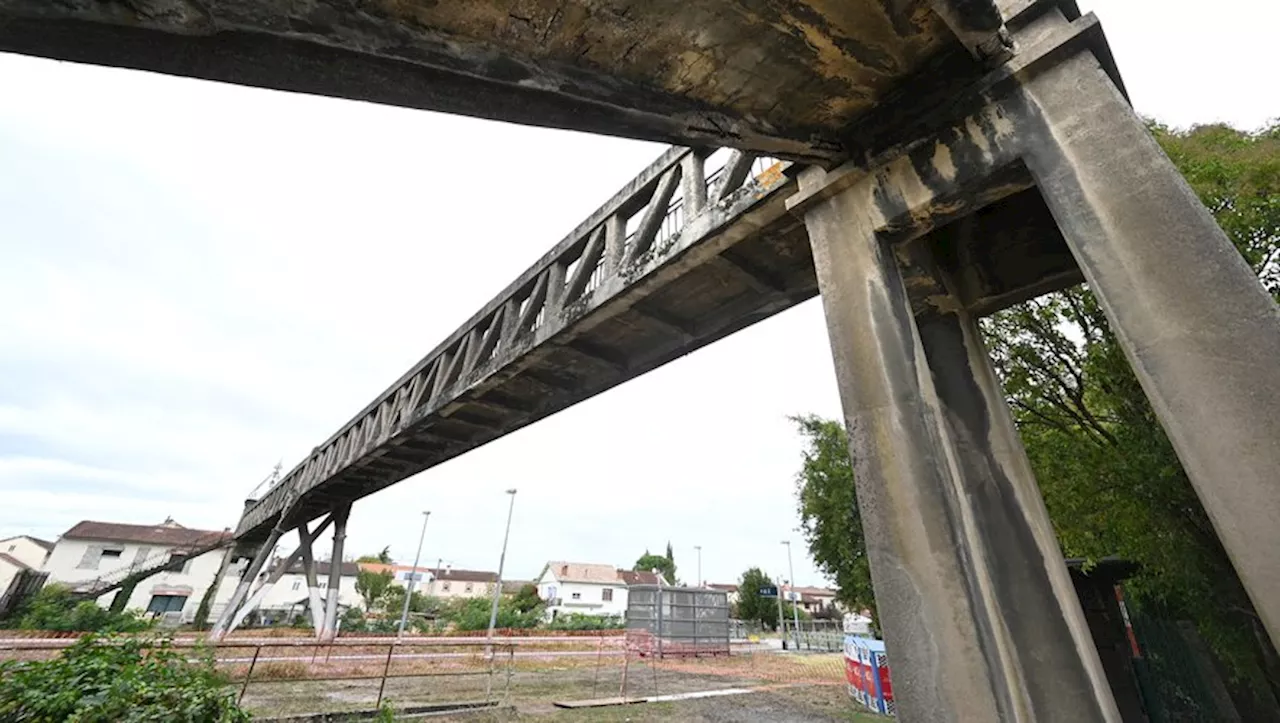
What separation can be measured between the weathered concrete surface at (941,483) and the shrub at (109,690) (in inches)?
195

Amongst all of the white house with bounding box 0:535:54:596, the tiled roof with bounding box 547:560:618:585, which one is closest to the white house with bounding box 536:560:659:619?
the tiled roof with bounding box 547:560:618:585

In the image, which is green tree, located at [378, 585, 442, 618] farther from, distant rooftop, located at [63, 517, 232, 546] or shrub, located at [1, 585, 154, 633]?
shrub, located at [1, 585, 154, 633]

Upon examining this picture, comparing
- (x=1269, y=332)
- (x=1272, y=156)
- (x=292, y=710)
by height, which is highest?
(x=1272, y=156)

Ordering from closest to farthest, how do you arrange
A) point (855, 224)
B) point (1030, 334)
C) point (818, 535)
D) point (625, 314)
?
point (855, 224), point (625, 314), point (1030, 334), point (818, 535)

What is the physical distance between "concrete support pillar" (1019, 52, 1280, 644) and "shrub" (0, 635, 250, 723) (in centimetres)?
599

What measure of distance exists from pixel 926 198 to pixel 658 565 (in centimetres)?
8226

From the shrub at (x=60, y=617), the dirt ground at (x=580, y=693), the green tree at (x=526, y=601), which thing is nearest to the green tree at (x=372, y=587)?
the green tree at (x=526, y=601)

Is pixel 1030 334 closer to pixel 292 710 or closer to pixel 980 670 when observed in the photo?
pixel 980 670

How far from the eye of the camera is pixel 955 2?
7.39 ft

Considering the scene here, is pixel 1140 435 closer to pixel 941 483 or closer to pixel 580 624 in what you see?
pixel 941 483

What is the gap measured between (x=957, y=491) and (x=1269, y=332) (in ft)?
3.76

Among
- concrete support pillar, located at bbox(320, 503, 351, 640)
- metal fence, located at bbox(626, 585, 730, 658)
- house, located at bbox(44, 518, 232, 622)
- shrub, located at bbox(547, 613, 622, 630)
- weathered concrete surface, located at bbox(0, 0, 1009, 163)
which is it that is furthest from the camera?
house, located at bbox(44, 518, 232, 622)

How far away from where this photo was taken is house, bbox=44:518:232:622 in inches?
1416

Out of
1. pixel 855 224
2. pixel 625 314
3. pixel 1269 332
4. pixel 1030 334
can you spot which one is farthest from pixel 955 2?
pixel 1030 334
